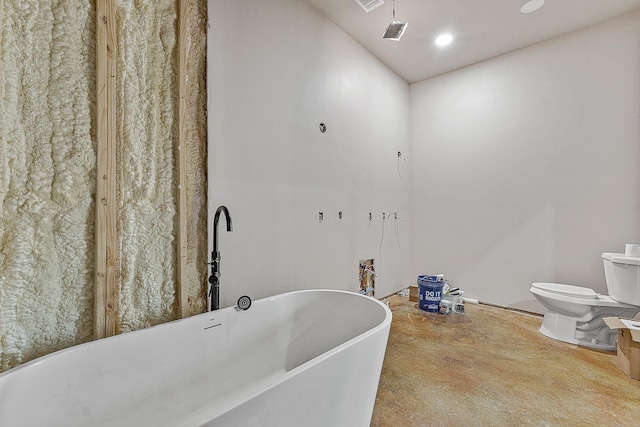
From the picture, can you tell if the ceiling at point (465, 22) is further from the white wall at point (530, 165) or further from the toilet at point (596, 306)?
the toilet at point (596, 306)

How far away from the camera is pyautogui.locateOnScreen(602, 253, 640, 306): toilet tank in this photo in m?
2.06

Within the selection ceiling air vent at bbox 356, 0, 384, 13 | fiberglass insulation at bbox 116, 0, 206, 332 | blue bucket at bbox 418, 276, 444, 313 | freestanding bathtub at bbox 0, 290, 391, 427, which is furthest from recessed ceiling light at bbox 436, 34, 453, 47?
freestanding bathtub at bbox 0, 290, 391, 427

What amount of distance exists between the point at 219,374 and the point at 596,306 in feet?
9.21

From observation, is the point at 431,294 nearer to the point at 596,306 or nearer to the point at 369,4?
the point at 596,306

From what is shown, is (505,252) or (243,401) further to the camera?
(505,252)

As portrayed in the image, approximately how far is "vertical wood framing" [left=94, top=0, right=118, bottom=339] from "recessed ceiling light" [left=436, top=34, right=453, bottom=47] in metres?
2.81

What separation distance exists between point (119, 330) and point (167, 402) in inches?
16.9

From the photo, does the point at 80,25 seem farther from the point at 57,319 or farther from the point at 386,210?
the point at 386,210

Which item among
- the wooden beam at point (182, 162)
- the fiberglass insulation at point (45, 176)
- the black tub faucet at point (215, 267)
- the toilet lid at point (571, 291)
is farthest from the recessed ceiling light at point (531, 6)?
the fiberglass insulation at point (45, 176)

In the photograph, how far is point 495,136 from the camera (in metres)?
3.23

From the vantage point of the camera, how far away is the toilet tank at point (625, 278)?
2.06 meters

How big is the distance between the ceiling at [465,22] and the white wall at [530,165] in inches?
7.3

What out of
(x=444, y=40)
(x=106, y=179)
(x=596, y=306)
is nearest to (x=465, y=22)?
(x=444, y=40)

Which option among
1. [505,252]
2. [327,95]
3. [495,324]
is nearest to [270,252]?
[327,95]
